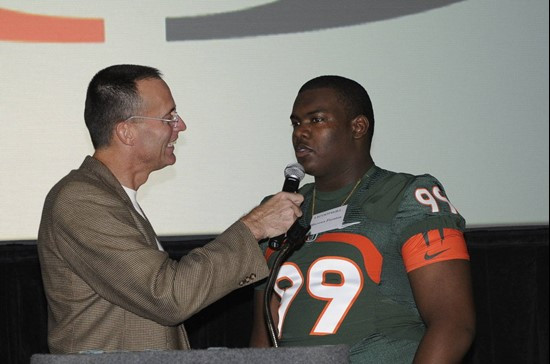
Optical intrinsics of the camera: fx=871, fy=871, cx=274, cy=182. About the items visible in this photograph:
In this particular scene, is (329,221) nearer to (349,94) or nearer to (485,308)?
(349,94)

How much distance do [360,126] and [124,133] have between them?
0.74m

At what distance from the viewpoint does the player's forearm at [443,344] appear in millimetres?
2332

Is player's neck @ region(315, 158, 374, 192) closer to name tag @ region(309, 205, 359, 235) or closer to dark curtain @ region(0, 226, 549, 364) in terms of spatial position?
name tag @ region(309, 205, 359, 235)

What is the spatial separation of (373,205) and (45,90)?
5.79 feet

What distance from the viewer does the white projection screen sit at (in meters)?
3.68

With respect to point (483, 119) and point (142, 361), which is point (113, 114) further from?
point (483, 119)

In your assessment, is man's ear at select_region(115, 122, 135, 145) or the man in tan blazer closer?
the man in tan blazer

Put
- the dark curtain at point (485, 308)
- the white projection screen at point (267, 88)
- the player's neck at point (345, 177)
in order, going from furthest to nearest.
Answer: the dark curtain at point (485, 308) → the white projection screen at point (267, 88) → the player's neck at point (345, 177)

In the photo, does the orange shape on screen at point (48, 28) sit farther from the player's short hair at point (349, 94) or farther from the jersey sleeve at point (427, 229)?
the jersey sleeve at point (427, 229)

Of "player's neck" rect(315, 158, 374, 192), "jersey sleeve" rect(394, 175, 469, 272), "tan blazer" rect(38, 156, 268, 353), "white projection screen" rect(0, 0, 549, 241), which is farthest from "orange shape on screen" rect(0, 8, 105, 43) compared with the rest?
"jersey sleeve" rect(394, 175, 469, 272)

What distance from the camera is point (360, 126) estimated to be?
8.85 feet

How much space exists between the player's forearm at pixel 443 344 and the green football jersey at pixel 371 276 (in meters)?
0.09

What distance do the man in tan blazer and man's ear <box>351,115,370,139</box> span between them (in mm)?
554

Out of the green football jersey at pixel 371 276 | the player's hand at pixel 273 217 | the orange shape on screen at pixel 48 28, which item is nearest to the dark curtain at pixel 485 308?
the orange shape on screen at pixel 48 28
